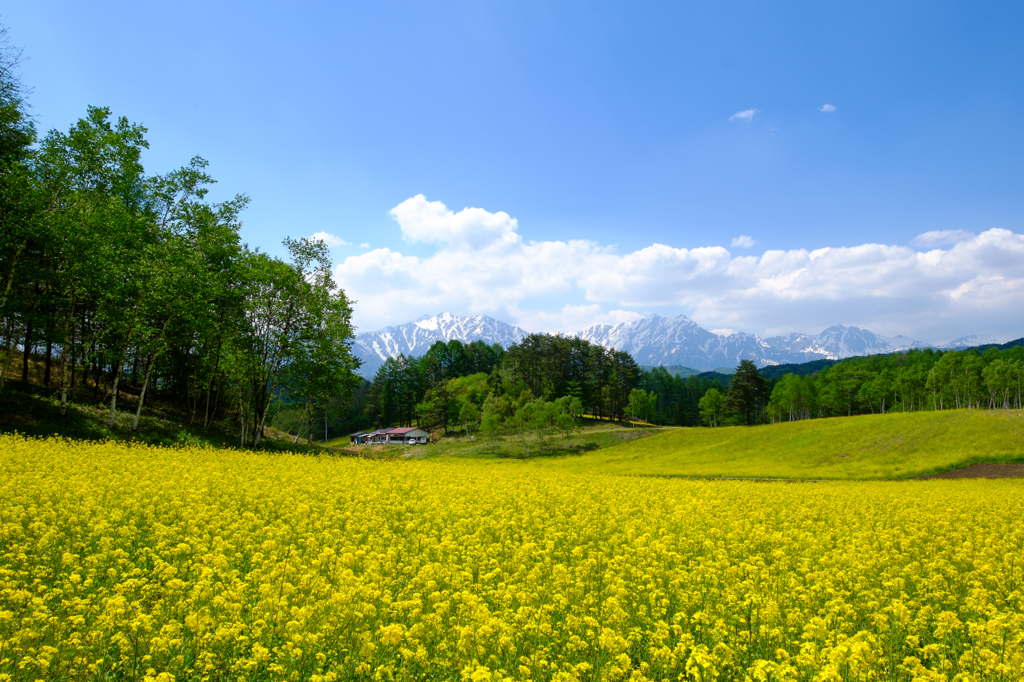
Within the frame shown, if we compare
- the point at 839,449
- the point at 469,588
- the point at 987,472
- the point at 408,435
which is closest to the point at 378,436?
the point at 408,435

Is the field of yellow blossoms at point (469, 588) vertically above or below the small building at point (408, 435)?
above

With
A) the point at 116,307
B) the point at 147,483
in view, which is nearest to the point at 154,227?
the point at 116,307

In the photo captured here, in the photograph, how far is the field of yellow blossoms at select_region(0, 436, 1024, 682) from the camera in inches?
196

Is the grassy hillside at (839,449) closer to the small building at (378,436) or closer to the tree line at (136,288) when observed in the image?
the tree line at (136,288)

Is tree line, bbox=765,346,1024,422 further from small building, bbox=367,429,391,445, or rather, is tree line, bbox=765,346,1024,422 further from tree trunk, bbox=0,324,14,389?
tree trunk, bbox=0,324,14,389

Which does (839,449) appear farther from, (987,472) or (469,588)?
(469,588)

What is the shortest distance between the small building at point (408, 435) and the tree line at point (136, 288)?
52.5 m

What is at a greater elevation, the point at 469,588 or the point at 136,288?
the point at 136,288

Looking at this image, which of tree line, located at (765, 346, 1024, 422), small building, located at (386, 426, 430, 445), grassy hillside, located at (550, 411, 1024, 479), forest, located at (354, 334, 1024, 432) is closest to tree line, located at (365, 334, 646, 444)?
forest, located at (354, 334, 1024, 432)

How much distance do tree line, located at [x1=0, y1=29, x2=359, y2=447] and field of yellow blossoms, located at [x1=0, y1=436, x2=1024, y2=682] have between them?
15645 mm

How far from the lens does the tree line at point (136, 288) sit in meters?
25.5

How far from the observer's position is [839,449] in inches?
1935

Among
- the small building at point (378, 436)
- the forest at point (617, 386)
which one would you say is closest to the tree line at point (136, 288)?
the forest at point (617, 386)

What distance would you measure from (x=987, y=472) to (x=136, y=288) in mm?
61465
